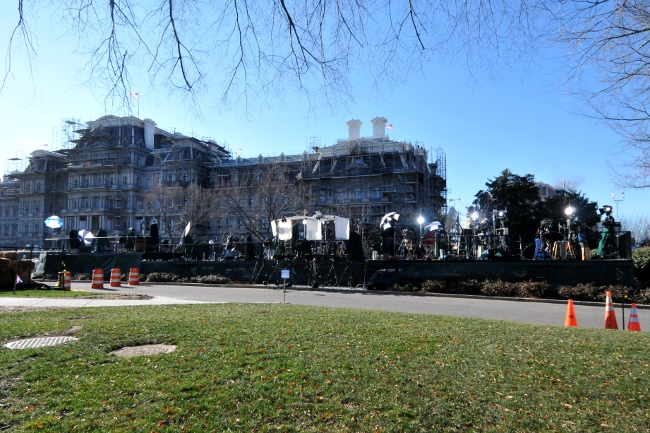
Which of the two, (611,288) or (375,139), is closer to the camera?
(611,288)

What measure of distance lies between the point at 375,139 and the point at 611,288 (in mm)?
52919

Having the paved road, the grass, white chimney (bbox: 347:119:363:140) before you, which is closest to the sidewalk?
the paved road

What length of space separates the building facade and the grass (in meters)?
37.7

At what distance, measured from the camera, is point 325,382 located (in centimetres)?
508

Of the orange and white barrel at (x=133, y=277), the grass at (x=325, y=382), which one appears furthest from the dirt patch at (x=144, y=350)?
the orange and white barrel at (x=133, y=277)

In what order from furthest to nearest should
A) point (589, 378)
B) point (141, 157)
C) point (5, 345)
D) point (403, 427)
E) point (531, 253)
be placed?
point (141, 157) → point (531, 253) → point (5, 345) → point (589, 378) → point (403, 427)

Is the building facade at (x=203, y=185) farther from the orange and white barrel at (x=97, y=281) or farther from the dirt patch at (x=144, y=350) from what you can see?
the dirt patch at (x=144, y=350)

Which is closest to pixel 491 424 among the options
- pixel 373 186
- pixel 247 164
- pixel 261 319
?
pixel 261 319

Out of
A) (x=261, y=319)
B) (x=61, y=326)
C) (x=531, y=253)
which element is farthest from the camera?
(x=531, y=253)

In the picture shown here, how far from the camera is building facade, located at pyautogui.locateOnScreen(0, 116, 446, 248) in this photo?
57.3 m

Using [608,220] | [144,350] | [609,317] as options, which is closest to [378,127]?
[608,220]

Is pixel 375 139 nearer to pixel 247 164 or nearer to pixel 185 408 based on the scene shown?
pixel 247 164

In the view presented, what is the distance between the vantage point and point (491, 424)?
430 centimetres

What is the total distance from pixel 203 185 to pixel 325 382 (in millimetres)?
72123
